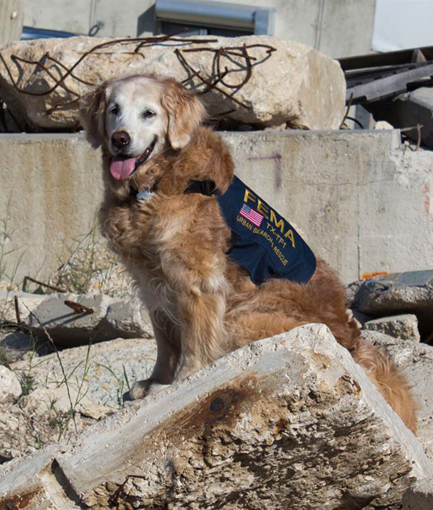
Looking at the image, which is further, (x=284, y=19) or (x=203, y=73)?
(x=284, y=19)

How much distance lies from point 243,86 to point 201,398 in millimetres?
4948

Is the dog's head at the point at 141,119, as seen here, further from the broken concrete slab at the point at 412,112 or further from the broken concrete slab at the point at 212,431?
the broken concrete slab at the point at 412,112

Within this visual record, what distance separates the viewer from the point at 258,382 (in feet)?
10.7

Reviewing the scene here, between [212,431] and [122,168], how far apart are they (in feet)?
6.99

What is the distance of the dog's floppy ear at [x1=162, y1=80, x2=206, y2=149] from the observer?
5.07m

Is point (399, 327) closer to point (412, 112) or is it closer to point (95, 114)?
point (95, 114)

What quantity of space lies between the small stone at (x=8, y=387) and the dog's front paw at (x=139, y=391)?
579 millimetres

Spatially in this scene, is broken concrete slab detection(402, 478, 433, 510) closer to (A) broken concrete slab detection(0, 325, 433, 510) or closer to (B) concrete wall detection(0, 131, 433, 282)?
(A) broken concrete slab detection(0, 325, 433, 510)

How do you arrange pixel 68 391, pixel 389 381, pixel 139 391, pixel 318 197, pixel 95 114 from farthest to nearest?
1. pixel 318 197
2. pixel 95 114
3. pixel 139 391
4. pixel 68 391
5. pixel 389 381

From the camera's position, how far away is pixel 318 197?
7664 millimetres

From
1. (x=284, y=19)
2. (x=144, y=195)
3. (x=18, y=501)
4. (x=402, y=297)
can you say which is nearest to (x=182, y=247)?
(x=144, y=195)

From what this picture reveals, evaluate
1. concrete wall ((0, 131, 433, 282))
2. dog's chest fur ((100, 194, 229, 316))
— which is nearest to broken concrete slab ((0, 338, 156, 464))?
dog's chest fur ((100, 194, 229, 316))

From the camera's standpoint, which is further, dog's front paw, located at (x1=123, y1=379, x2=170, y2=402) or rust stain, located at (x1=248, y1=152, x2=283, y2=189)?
rust stain, located at (x1=248, y1=152, x2=283, y2=189)

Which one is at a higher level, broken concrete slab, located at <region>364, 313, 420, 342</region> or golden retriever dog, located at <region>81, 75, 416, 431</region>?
golden retriever dog, located at <region>81, 75, 416, 431</region>
